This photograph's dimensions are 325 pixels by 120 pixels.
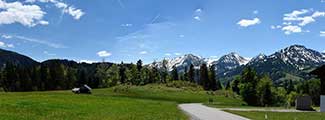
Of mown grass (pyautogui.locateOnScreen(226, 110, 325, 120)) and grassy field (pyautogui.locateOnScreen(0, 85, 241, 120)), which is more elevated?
grassy field (pyautogui.locateOnScreen(0, 85, 241, 120))

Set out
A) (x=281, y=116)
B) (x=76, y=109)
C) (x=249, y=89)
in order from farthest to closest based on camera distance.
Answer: (x=249, y=89), (x=281, y=116), (x=76, y=109)

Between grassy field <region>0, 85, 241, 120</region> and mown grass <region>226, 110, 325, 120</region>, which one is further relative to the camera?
mown grass <region>226, 110, 325, 120</region>

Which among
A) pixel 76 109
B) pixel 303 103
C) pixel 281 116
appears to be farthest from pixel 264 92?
pixel 76 109

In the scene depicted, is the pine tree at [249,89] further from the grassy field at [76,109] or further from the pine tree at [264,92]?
the grassy field at [76,109]

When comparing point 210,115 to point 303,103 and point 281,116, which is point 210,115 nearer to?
point 281,116

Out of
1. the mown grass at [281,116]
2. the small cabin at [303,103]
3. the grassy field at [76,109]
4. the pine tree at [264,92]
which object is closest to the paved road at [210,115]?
the grassy field at [76,109]

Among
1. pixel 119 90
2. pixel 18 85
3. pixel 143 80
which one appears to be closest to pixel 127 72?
pixel 143 80

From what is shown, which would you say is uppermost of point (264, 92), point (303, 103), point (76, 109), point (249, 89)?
point (249, 89)

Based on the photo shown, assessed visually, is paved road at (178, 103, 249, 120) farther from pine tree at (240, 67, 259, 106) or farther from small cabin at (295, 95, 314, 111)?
pine tree at (240, 67, 259, 106)

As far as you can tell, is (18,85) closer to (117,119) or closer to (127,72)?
(127,72)

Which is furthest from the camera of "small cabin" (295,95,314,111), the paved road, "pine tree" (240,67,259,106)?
"pine tree" (240,67,259,106)

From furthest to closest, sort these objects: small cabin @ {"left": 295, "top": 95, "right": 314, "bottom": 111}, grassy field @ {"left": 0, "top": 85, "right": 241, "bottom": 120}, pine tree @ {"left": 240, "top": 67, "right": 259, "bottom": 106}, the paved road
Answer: pine tree @ {"left": 240, "top": 67, "right": 259, "bottom": 106} < small cabin @ {"left": 295, "top": 95, "right": 314, "bottom": 111} < the paved road < grassy field @ {"left": 0, "top": 85, "right": 241, "bottom": 120}

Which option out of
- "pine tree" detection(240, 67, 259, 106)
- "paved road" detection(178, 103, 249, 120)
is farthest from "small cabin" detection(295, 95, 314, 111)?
"pine tree" detection(240, 67, 259, 106)

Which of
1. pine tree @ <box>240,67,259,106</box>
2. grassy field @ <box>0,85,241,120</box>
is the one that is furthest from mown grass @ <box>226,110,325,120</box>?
pine tree @ <box>240,67,259,106</box>
